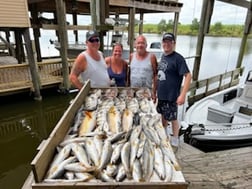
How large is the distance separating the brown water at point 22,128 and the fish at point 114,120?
132 inches

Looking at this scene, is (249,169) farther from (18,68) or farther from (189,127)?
(18,68)

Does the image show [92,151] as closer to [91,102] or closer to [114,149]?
[114,149]

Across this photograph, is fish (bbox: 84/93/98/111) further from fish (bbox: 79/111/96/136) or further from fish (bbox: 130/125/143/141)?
fish (bbox: 130/125/143/141)

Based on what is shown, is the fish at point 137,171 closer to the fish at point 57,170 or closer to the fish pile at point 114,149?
the fish pile at point 114,149

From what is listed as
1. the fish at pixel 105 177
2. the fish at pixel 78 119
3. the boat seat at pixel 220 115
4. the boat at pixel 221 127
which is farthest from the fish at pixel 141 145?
the boat seat at pixel 220 115

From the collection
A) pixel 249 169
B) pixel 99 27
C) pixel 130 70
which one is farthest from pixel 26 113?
pixel 249 169

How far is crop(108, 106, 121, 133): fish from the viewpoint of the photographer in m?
1.49

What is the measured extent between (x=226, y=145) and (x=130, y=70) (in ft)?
7.13

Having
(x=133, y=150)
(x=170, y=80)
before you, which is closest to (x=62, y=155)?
(x=133, y=150)

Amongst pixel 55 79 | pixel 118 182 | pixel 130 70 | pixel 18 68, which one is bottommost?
pixel 55 79

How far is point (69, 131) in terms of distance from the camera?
4.90 ft

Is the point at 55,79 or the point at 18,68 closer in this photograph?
the point at 18,68

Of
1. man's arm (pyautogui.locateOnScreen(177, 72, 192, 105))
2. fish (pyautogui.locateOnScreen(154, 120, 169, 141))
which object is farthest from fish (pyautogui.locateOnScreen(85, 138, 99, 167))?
man's arm (pyautogui.locateOnScreen(177, 72, 192, 105))

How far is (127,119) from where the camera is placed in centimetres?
162
